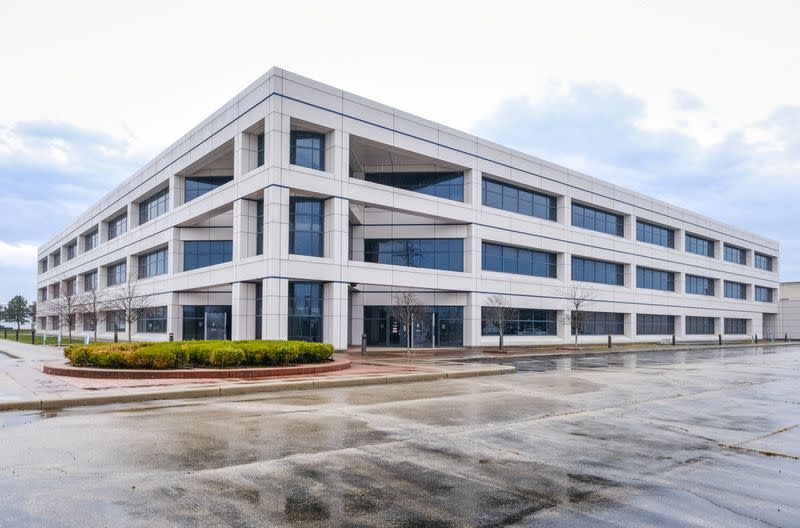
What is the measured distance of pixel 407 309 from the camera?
36.3m

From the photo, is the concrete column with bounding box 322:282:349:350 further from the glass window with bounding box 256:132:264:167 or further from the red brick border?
the red brick border

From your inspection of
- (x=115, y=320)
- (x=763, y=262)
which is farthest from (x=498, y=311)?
(x=763, y=262)

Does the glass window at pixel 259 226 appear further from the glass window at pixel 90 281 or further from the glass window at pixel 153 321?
the glass window at pixel 90 281

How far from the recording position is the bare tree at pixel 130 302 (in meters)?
43.6

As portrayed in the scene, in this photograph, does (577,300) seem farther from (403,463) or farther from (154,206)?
(403,463)

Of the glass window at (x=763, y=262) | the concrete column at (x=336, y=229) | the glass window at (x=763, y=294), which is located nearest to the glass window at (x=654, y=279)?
the glass window at (x=763, y=294)

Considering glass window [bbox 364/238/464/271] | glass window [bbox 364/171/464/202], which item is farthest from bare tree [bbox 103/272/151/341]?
glass window [bbox 364/171/464/202]

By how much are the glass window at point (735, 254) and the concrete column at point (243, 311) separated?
65.5 metres

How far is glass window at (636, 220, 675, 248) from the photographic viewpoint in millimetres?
61188

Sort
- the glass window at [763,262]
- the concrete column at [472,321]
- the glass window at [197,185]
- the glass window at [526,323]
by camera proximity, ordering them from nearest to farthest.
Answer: the concrete column at [472,321]
the glass window at [526,323]
the glass window at [197,185]
the glass window at [763,262]

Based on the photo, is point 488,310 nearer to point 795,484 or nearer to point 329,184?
point 329,184

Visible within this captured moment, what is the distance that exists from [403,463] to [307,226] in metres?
27.0

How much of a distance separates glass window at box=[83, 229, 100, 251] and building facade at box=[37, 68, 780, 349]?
1.40 metres

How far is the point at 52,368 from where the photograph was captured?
19.3 m
